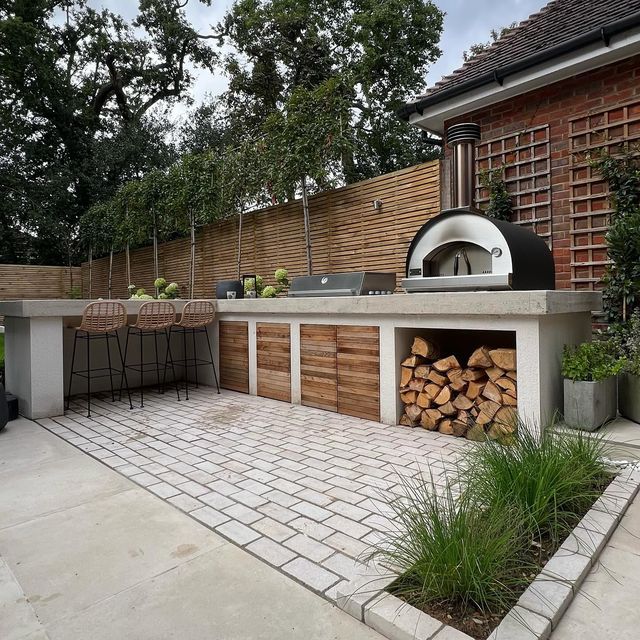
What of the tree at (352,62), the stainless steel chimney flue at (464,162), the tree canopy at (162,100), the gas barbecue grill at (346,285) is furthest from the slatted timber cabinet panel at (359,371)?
the tree at (352,62)

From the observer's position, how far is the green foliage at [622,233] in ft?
13.4

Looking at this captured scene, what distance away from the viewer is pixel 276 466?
3.28 metres

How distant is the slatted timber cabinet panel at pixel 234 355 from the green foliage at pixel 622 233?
3.95 m

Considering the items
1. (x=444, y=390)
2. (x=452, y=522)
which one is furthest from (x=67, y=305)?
(x=452, y=522)

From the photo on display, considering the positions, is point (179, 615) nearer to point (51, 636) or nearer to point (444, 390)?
point (51, 636)

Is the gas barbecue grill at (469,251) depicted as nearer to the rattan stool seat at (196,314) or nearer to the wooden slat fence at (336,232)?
the wooden slat fence at (336,232)

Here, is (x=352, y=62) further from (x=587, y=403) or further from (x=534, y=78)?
(x=587, y=403)

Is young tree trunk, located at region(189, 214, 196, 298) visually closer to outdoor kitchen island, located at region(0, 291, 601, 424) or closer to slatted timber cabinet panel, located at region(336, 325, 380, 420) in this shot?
outdoor kitchen island, located at region(0, 291, 601, 424)

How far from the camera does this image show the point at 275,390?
5.57 meters

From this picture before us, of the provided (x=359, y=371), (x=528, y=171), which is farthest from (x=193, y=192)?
(x=528, y=171)

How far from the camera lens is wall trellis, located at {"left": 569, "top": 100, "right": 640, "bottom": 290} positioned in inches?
174

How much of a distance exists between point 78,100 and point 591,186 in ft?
50.5

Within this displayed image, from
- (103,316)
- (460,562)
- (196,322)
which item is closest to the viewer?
(460,562)

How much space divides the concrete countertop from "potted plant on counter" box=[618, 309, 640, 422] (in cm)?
44
